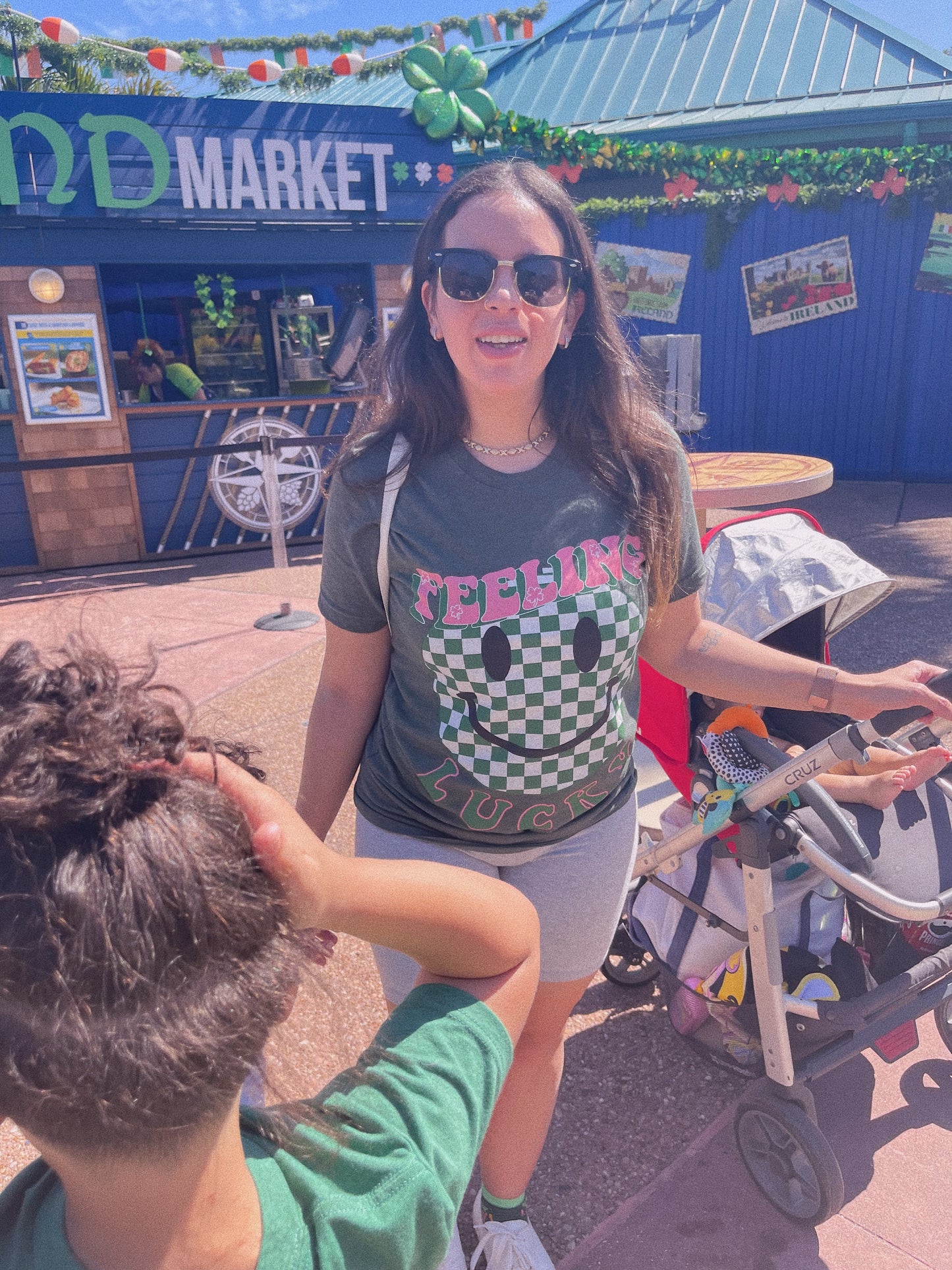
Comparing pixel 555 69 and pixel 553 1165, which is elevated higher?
pixel 555 69

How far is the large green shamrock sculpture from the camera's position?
8.19 meters

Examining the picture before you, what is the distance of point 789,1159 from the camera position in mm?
2094

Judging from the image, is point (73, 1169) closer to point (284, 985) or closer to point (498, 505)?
point (284, 985)

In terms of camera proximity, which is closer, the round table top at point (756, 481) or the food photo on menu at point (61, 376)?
the round table top at point (756, 481)

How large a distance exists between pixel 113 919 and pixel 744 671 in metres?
1.39

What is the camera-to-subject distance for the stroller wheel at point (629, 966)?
2828 mm

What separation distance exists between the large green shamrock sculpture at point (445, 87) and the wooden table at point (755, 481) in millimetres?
5438

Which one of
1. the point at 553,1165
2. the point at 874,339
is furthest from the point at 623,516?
the point at 874,339

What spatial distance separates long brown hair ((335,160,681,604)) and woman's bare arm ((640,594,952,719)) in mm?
146

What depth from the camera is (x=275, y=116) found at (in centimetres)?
780

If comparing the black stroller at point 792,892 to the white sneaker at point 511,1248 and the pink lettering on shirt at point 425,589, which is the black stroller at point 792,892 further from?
the pink lettering on shirt at point 425,589

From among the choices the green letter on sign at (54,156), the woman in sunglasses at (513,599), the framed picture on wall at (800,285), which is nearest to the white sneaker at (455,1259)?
the woman in sunglasses at (513,599)

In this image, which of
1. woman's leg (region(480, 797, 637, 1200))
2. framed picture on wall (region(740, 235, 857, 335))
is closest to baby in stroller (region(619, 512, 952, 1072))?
woman's leg (region(480, 797, 637, 1200))

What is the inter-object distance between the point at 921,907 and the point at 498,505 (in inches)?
50.0
